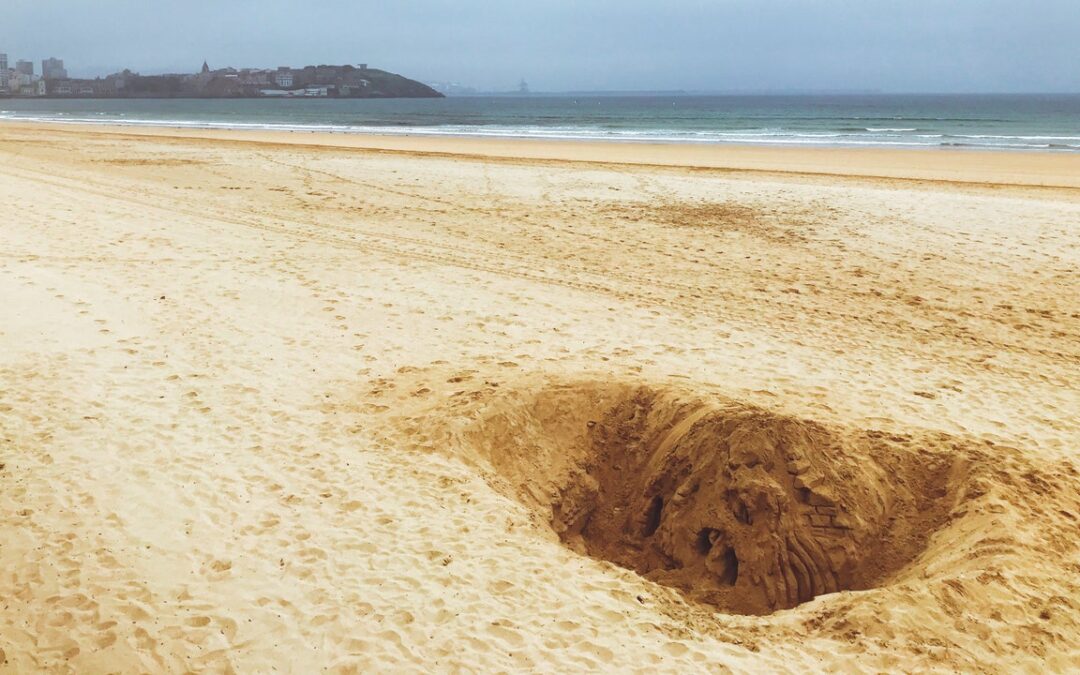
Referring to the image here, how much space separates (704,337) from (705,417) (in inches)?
99.5

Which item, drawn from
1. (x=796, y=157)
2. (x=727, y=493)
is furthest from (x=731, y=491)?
(x=796, y=157)

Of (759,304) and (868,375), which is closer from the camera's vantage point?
(868,375)

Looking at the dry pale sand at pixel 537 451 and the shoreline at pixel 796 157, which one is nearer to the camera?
the dry pale sand at pixel 537 451

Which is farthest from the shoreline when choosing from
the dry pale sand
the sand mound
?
the sand mound

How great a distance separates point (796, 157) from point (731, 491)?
2370 centimetres

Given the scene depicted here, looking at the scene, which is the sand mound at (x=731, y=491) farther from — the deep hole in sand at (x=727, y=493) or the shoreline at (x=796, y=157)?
the shoreline at (x=796, y=157)

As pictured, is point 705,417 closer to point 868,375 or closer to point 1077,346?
point 868,375

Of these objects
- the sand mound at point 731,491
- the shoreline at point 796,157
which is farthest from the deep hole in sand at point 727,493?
the shoreline at point 796,157

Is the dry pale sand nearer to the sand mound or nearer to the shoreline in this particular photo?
the sand mound

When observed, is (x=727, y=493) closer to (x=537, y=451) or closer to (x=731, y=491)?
(x=731, y=491)

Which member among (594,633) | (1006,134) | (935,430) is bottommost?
(594,633)

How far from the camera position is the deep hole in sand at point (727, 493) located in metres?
5.27

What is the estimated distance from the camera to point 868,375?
7480 mm

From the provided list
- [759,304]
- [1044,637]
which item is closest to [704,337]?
[759,304]
